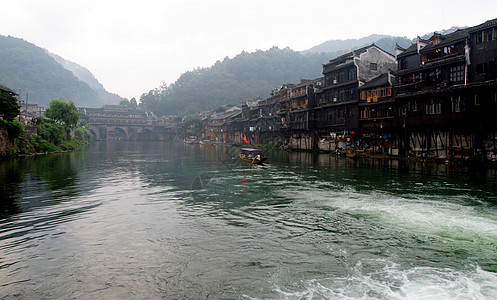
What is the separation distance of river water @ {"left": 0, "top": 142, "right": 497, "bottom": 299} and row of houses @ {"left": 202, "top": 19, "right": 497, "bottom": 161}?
A: 11456mm

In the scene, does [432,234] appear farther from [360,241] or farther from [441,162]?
[441,162]

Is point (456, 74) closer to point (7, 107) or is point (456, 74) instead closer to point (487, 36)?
point (487, 36)

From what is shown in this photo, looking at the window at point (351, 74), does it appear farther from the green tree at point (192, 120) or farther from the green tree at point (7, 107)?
the green tree at point (192, 120)

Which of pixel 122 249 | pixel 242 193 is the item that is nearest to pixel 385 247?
pixel 122 249

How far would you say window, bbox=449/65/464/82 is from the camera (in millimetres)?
30209

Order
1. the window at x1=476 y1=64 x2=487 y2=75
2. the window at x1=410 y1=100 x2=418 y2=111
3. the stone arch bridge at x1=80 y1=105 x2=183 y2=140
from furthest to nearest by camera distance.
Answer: the stone arch bridge at x1=80 y1=105 x2=183 y2=140
the window at x1=410 y1=100 x2=418 y2=111
the window at x1=476 y1=64 x2=487 y2=75

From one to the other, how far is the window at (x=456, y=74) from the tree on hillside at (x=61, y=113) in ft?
227

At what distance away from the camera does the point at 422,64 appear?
3381 centimetres

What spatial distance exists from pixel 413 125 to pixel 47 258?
119 feet

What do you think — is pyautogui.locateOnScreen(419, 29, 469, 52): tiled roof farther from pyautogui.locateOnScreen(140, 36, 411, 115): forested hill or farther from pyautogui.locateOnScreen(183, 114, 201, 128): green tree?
pyautogui.locateOnScreen(140, 36, 411, 115): forested hill

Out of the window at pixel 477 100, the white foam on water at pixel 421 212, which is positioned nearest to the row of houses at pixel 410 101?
the window at pixel 477 100

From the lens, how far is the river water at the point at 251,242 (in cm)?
819

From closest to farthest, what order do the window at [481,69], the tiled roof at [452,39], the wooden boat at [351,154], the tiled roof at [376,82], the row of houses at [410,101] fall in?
the window at [481,69], the row of houses at [410,101], the tiled roof at [452,39], the tiled roof at [376,82], the wooden boat at [351,154]

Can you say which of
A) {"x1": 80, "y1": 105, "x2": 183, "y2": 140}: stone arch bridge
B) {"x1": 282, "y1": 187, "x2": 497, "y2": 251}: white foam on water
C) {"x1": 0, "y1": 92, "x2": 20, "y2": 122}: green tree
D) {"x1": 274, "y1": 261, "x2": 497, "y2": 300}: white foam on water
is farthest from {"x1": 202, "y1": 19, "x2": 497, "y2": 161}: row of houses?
{"x1": 80, "y1": 105, "x2": 183, "y2": 140}: stone arch bridge
